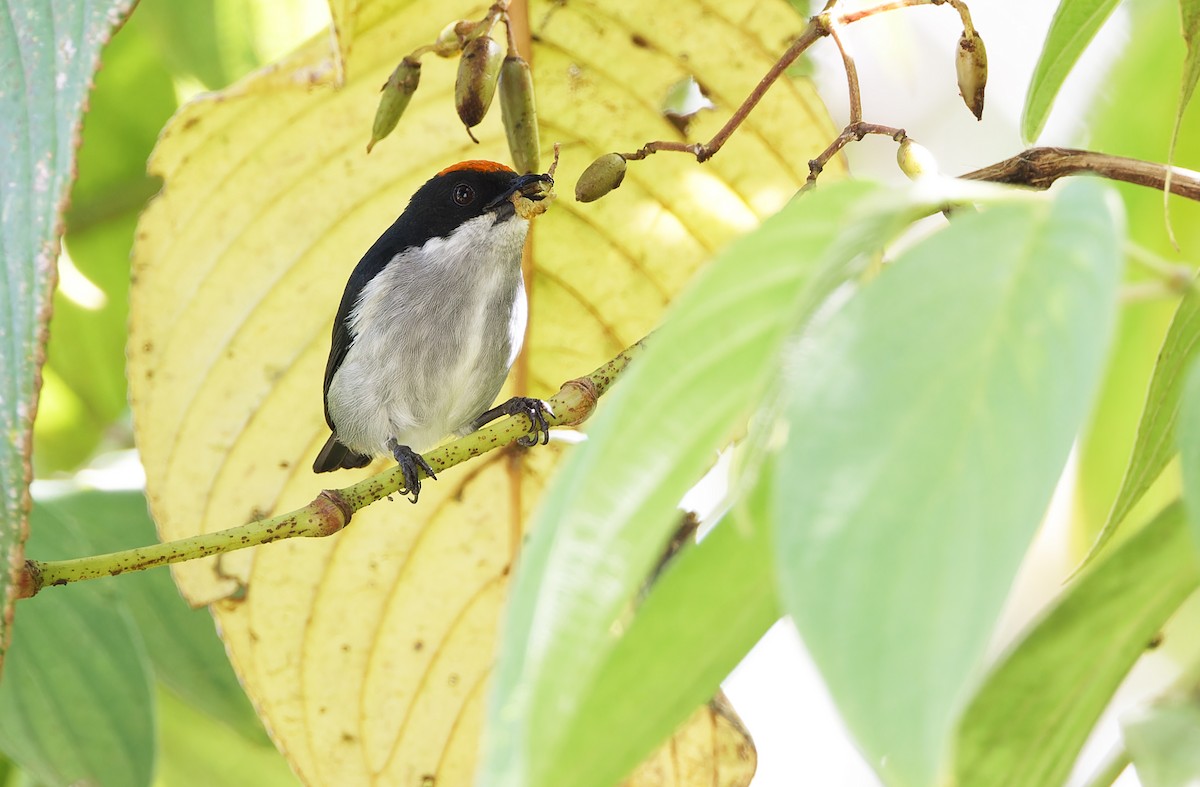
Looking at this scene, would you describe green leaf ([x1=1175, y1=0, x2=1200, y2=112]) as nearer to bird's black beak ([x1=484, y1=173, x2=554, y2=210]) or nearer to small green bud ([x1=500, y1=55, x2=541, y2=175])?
small green bud ([x1=500, y1=55, x2=541, y2=175])

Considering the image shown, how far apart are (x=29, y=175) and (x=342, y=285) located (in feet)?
2.93

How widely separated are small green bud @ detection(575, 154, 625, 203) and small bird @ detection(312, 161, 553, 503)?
4.38 ft

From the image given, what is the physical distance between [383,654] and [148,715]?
39 centimetres

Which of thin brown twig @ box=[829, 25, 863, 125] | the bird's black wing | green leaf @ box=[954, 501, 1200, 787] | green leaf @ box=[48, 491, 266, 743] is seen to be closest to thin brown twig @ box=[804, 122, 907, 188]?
thin brown twig @ box=[829, 25, 863, 125]

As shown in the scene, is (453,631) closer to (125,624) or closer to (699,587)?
(125,624)

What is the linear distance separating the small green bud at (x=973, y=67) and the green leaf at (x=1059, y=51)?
0.20 metres

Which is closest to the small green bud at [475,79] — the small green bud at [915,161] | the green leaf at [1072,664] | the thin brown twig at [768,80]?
the thin brown twig at [768,80]

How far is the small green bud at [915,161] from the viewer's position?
1.34 metres

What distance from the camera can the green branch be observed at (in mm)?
1444

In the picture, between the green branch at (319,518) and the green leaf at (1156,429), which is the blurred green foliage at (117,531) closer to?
A: the green branch at (319,518)

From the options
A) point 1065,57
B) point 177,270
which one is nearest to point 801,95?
point 1065,57

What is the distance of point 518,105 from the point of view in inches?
63.2

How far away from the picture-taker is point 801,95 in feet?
6.57

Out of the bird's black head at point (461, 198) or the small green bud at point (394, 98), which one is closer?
the small green bud at point (394, 98)
